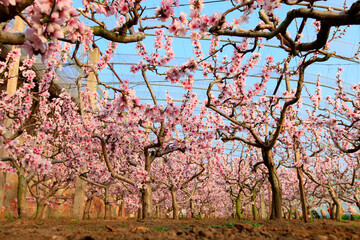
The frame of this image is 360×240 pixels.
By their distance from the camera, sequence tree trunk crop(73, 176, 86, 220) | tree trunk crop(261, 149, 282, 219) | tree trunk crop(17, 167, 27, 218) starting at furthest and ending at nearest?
tree trunk crop(73, 176, 86, 220), tree trunk crop(17, 167, 27, 218), tree trunk crop(261, 149, 282, 219)

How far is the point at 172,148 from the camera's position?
26.4ft

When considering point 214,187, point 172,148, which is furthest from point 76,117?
point 214,187

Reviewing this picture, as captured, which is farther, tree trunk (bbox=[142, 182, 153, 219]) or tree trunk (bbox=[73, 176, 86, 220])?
tree trunk (bbox=[73, 176, 86, 220])

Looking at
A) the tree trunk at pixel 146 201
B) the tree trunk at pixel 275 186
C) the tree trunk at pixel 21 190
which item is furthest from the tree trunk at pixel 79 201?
the tree trunk at pixel 275 186

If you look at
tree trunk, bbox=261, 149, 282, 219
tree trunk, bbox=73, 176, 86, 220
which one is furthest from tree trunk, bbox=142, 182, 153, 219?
tree trunk, bbox=73, 176, 86, 220

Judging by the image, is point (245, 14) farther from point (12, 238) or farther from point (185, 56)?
point (185, 56)

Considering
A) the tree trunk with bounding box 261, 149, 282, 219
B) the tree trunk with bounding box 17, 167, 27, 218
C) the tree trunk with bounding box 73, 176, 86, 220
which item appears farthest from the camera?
the tree trunk with bounding box 73, 176, 86, 220

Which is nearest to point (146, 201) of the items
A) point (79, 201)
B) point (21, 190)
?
point (21, 190)

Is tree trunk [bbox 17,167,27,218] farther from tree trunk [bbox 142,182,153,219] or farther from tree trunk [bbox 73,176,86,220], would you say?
tree trunk [bbox 73,176,86,220]

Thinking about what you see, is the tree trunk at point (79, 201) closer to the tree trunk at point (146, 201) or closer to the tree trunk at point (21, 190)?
the tree trunk at point (21, 190)

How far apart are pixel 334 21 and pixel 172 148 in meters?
5.70

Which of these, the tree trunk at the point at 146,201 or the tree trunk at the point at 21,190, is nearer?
the tree trunk at the point at 146,201

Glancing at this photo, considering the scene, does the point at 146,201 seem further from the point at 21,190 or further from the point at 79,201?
the point at 79,201

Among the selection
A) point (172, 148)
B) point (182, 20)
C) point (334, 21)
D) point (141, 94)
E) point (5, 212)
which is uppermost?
point (141, 94)
